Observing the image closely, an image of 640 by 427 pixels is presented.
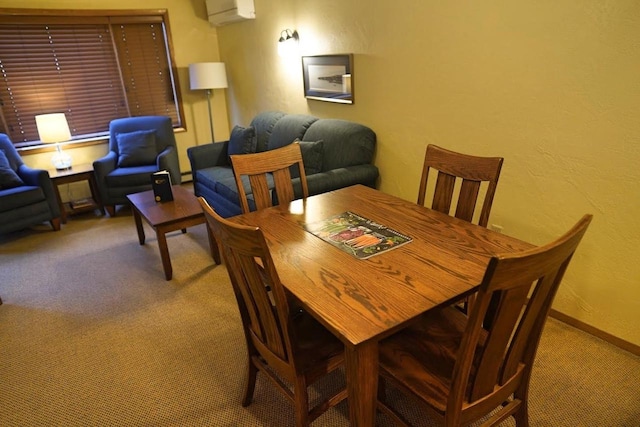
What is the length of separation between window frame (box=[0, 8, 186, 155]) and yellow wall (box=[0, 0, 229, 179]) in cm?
5

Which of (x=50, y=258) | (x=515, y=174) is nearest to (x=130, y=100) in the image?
(x=50, y=258)

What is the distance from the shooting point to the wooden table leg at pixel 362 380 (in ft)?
3.86

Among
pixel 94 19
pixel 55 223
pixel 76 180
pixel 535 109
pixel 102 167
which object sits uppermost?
pixel 94 19

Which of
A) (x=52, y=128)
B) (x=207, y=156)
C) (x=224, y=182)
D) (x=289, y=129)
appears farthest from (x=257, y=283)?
(x=52, y=128)

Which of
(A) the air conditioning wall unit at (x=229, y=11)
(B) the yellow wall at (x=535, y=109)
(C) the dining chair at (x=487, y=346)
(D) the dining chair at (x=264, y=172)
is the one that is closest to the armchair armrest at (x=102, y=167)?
(A) the air conditioning wall unit at (x=229, y=11)

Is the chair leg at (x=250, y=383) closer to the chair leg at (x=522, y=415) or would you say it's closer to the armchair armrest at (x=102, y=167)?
the chair leg at (x=522, y=415)

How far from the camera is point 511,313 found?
108 cm

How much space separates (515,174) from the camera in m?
2.33

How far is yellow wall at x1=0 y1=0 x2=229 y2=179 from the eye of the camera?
174 inches

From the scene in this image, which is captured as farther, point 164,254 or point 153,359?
point 164,254

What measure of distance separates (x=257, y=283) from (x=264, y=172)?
0.99m

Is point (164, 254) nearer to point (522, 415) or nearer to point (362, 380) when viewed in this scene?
point (362, 380)

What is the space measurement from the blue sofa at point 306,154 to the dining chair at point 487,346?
1555 millimetres

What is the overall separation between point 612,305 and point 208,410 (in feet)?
6.76
